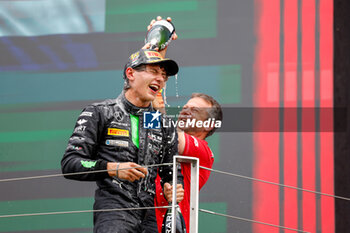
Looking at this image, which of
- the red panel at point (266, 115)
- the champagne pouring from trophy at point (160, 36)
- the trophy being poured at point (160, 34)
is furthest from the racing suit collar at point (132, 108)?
the red panel at point (266, 115)

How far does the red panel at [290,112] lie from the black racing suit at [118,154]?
0.98m

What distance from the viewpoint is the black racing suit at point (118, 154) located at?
2438mm

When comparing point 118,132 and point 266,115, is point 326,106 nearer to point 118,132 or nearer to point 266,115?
point 266,115

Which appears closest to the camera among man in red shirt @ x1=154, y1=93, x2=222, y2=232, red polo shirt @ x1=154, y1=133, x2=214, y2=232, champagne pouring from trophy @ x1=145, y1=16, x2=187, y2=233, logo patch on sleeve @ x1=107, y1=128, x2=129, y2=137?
logo patch on sleeve @ x1=107, y1=128, x2=129, y2=137

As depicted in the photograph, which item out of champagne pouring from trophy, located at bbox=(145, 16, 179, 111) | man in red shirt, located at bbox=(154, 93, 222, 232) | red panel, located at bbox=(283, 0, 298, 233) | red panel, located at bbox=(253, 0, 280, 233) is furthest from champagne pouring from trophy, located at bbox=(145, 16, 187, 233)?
red panel, located at bbox=(283, 0, 298, 233)

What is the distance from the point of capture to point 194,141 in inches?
124

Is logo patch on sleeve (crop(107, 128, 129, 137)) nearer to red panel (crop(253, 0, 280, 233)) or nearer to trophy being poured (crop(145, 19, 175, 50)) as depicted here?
trophy being poured (crop(145, 19, 175, 50))

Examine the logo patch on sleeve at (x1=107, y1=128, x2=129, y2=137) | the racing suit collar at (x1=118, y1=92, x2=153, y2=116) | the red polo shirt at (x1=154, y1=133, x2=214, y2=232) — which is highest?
the racing suit collar at (x1=118, y1=92, x2=153, y2=116)

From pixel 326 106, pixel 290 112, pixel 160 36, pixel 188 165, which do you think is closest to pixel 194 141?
pixel 188 165

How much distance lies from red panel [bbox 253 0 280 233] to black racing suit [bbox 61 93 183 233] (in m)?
0.92

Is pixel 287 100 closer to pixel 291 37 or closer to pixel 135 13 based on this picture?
pixel 291 37

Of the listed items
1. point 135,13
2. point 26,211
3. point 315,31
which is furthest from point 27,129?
point 315,31

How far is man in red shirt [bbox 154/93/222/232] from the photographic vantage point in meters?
2.73

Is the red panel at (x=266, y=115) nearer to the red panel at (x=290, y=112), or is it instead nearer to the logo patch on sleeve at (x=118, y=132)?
the red panel at (x=290, y=112)
